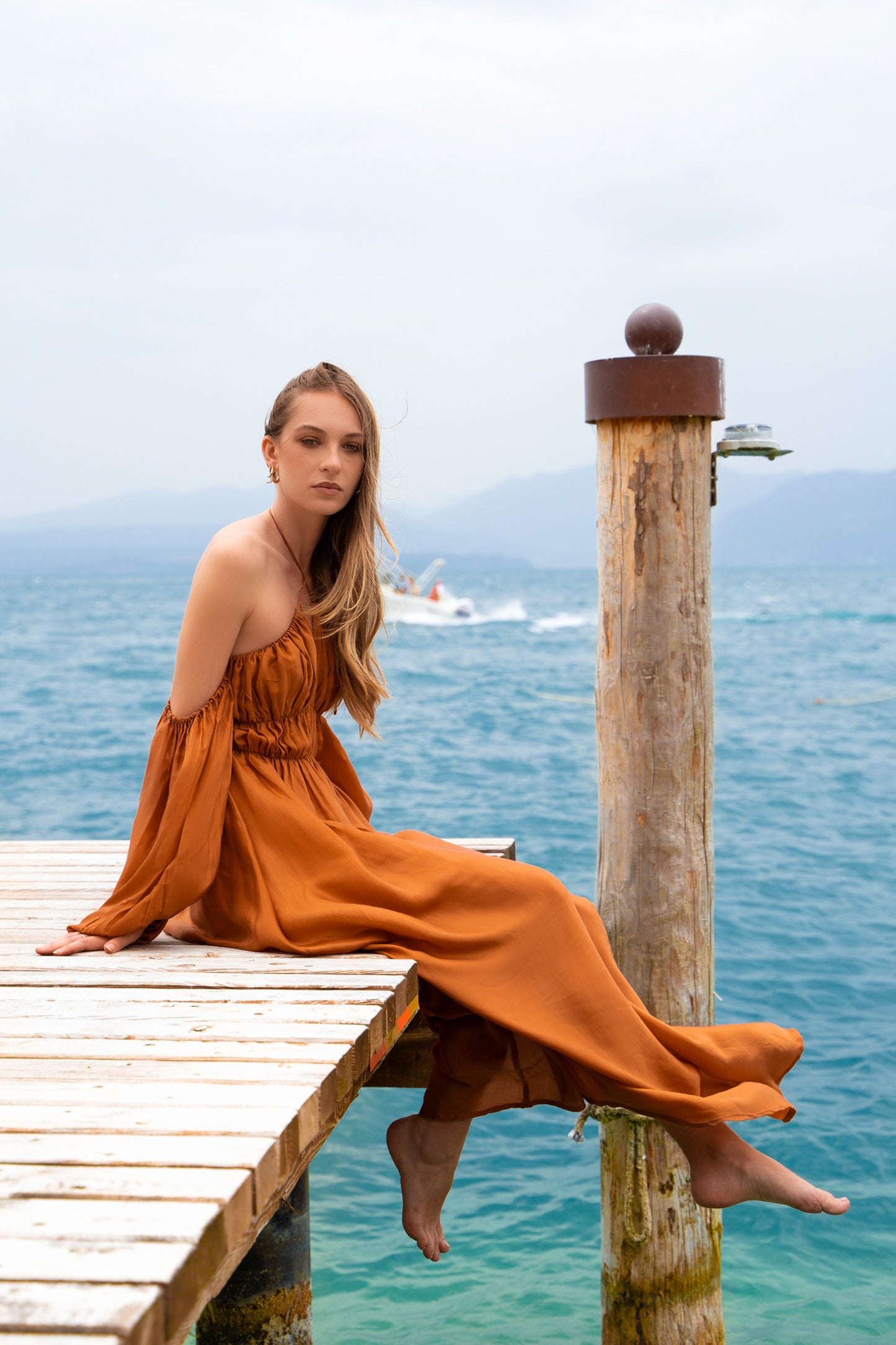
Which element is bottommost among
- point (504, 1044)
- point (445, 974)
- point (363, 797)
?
point (504, 1044)

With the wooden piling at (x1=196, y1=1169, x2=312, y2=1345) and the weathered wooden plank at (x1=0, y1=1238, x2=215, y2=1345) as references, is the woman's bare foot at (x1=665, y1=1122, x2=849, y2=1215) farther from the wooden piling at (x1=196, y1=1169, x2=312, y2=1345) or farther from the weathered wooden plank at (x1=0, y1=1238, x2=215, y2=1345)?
the weathered wooden plank at (x1=0, y1=1238, x2=215, y2=1345)

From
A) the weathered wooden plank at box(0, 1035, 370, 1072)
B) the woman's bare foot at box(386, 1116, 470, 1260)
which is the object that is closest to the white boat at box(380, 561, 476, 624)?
the woman's bare foot at box(386, 1116, 470, 1260)

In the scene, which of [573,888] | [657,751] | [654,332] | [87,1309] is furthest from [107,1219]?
[573,888]

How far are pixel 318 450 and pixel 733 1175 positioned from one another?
6.09ft

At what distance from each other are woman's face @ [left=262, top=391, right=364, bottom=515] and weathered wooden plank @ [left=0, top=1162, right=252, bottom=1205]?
5.55 feet

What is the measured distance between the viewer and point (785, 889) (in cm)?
1258

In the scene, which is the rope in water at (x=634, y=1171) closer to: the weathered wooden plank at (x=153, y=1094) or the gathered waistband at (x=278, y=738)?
the gathered waistband at (x=278, y=738)

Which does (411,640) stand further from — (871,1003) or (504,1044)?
(504,1044)

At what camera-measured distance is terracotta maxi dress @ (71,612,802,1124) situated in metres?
2.67

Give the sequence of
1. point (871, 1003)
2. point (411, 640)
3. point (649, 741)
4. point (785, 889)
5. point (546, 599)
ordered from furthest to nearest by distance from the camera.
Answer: point (546, 599) → point (411, 640) → point (785, 889) → point (871, 1003) → point (649, 741)

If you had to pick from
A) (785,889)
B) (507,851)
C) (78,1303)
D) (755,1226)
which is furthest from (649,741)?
(785,889)

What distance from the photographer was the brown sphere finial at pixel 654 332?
329 cm

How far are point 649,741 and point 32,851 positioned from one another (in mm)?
2181

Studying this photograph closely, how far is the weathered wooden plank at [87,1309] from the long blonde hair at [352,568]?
181 cm
